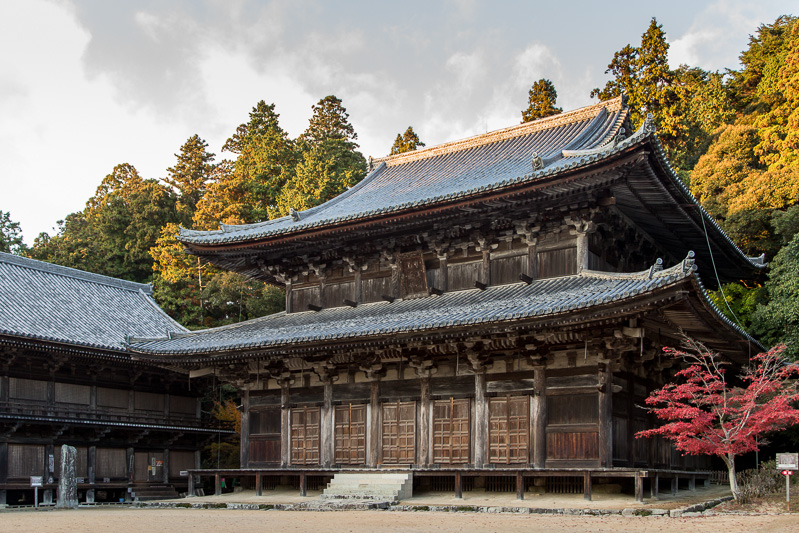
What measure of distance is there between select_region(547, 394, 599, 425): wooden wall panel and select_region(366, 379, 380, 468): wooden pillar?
5510mm

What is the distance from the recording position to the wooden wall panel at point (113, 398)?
96.5 feet

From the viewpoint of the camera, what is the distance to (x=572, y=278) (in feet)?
66.8

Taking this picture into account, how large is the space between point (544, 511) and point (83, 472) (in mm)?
19247

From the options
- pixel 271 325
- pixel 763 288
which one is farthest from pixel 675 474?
pixel 271 325

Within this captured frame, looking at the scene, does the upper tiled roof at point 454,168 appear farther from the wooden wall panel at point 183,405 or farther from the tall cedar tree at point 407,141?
the tall cedar tree at point 407,141

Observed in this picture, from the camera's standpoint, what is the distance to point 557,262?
2109cm

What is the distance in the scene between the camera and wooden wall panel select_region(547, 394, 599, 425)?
738 inches

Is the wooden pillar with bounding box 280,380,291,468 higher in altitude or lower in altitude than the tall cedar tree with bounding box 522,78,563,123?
lower

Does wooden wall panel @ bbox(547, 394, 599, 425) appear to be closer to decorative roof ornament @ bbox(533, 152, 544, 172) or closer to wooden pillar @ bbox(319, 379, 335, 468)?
decorative roof ornament @ bbox(533, 152, 544, 172)

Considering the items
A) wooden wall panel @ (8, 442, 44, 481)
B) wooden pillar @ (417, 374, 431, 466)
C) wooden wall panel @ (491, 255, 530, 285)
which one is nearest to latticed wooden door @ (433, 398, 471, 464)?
wooden pillar @ (417, 374, 431, 466)

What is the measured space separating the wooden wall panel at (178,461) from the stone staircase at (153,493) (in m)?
0.68

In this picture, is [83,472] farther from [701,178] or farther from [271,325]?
[701,178]

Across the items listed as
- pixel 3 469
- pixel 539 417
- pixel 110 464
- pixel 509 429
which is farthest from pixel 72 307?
pixel 539 417

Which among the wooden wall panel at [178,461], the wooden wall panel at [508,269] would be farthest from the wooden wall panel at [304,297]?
the wooden wall panel at [178,461]
